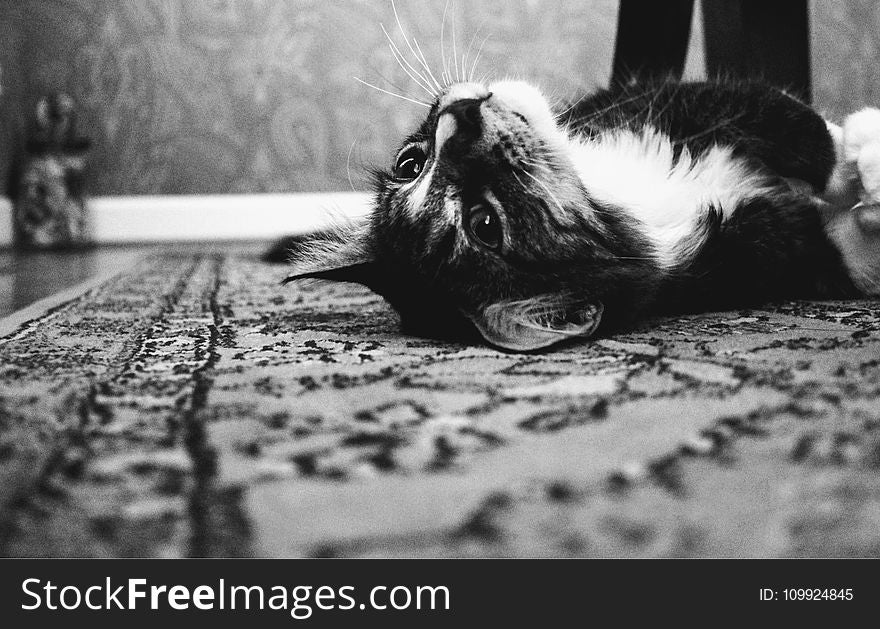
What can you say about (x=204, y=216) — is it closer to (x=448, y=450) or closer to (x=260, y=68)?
(x=260, y=68)

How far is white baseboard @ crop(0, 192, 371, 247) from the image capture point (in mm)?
2861

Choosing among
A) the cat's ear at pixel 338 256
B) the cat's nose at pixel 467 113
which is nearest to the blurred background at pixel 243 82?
the cat's ear at pixel 338 256

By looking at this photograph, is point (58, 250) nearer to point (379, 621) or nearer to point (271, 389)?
point (271, 389)

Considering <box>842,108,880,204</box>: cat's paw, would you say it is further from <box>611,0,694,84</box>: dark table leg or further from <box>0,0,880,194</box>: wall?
<box>0,0,880,194</box>: wall

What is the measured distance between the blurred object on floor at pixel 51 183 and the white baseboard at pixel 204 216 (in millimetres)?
124

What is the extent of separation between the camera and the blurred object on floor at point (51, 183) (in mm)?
2625

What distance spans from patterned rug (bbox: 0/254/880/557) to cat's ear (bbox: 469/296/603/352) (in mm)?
26

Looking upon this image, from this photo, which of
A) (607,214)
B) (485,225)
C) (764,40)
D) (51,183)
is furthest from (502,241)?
(51,183)

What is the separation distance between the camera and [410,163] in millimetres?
984

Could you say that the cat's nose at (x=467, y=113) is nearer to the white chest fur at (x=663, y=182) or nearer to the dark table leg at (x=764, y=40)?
the white chest fur at (x=663, y=182)

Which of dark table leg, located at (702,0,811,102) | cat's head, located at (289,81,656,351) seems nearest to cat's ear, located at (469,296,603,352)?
cat's head, located at (289,81,656,351)

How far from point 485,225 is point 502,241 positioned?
3 cm

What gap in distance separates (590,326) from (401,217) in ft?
0.91

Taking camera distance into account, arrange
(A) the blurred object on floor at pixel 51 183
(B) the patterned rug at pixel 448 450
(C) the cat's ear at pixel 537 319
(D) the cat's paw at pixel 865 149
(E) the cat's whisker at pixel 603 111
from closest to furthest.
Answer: (B) the patterned rug at pixel 448 450
(C) the cat's ear at pixel 537 319
(D) the cat's paw at pixel 865 149
(E) the cat's whisker at pixel 603 111
(A) the blurred object on floor at pixel 51 183
